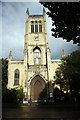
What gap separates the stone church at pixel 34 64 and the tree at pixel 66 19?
2512 centimetres

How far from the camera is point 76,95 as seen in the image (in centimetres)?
3053

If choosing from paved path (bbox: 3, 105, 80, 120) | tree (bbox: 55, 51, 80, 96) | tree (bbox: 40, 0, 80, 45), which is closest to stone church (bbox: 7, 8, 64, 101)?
tree (bbox: 55, 51, 80, 96)

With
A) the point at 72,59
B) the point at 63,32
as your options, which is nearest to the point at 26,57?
the point at 72,59

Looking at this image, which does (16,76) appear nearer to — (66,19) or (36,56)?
(36,56)

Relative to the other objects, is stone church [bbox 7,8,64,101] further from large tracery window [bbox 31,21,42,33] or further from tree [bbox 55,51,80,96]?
tree [bbox 55,51,80,96]

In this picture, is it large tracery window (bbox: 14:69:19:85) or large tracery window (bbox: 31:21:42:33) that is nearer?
large tracery window (bbox: 14:69:19:85)

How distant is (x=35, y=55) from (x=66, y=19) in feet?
101

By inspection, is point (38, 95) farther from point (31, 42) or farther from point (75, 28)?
point (75, 28)

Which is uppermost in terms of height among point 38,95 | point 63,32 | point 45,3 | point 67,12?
point 45,3

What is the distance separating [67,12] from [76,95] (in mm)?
23052

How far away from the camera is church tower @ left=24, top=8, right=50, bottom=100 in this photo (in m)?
37.3

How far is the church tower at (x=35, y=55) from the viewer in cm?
3734

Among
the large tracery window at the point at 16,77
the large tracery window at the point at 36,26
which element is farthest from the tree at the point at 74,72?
the large tracery window at the point at 36,26

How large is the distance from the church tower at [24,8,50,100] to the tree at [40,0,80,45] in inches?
1026
